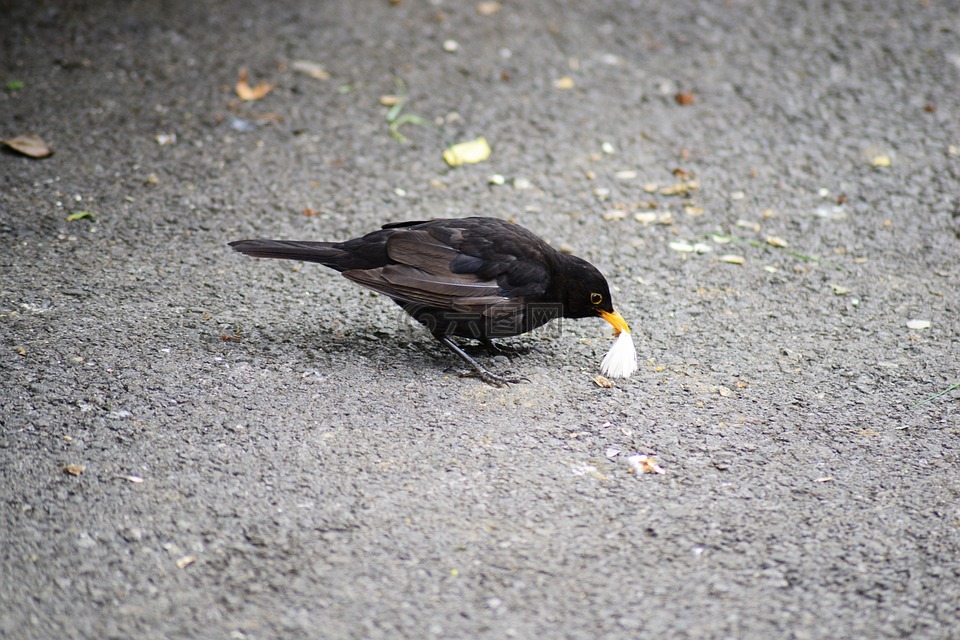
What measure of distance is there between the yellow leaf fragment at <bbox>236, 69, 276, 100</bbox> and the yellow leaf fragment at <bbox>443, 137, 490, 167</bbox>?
150 cm

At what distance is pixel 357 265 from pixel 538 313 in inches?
36.0

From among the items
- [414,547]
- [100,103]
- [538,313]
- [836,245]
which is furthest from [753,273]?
[100,103]

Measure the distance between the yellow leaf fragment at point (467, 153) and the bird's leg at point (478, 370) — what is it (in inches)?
80.0

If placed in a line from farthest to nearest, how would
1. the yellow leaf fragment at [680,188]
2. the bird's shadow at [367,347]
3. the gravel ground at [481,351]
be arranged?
the yellow leaf fragment at [680,188], the bird's shadow at [367,347], the gravel ground at [481,351]

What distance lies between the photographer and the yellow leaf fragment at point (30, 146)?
5.72 m

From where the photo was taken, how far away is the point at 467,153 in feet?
20.3

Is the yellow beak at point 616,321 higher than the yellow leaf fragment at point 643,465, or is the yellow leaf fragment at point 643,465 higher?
the yellow beak at point 616,321

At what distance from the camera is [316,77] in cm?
680

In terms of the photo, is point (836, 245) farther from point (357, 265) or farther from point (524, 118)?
point (357, 265)

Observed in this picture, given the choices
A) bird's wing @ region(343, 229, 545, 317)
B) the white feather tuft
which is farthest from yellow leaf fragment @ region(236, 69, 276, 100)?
the white feather tuft

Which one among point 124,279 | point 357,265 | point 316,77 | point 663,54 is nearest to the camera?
point 357,265

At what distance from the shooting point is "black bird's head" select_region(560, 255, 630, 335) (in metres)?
4.33

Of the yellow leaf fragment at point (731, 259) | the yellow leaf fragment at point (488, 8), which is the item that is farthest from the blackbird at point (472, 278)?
the yellow leaf fragment at point (488, 8)

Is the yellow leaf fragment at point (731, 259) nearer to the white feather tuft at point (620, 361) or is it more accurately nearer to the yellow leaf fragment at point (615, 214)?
the yellow leaf fragment at point (615, 214)
